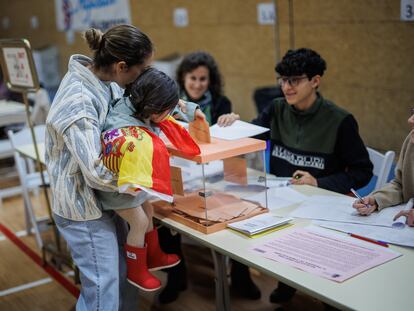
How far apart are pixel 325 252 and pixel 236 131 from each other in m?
0.75

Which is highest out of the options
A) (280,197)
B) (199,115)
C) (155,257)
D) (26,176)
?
(199,115)

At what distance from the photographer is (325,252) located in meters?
1.78

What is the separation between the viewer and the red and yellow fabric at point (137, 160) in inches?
68.9

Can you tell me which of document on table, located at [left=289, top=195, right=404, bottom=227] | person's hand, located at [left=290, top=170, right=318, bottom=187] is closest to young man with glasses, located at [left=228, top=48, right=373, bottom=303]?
person's hand, located at [left=290, top=170, right=318, bottom=187]

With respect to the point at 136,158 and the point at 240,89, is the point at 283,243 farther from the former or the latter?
the point at 240,89

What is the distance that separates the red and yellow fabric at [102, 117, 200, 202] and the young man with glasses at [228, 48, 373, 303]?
0.89m

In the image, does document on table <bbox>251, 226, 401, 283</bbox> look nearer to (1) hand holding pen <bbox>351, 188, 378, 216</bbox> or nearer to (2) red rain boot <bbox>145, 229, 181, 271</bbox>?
(1) hand holding pen <bbox>351, 188, 378, 216</bbox>

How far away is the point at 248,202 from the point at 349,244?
0.53 m

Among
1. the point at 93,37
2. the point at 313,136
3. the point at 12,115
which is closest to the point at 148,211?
the point at 93,37

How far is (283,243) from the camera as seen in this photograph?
1877mm

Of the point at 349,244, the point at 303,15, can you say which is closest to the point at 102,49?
the point at 349,244

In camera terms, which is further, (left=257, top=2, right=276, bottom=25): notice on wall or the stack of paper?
(left=257, top=2, right=276, bottom=25): notice on wall

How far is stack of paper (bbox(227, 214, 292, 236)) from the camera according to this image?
77.4 inches

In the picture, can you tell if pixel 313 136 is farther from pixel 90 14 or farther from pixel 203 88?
pixel 90 14
